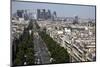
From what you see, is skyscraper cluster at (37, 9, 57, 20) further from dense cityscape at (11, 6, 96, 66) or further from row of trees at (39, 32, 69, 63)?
row of trees at (39, 32, 69, 63)

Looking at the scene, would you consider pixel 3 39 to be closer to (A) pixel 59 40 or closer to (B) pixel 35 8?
(B) pixel 35 8

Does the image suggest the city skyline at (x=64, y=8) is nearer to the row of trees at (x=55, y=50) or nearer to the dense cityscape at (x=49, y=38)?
the dense cityscape at (x=49, y=38)

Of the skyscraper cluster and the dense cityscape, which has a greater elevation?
the skyscraper cluster

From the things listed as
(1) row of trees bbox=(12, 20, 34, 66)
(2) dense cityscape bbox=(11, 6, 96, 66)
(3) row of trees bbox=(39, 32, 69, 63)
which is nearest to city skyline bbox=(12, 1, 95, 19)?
(2) dense cityscape bbox=(11, 6, 96, 66)

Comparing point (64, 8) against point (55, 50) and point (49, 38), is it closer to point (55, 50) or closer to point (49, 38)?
point (49, 38)

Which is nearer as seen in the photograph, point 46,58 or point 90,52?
point 46,58

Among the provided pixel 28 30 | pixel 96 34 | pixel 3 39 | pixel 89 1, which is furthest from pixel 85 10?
pixel 3 39

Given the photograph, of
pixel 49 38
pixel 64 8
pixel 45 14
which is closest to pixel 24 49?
pixel 49 38
